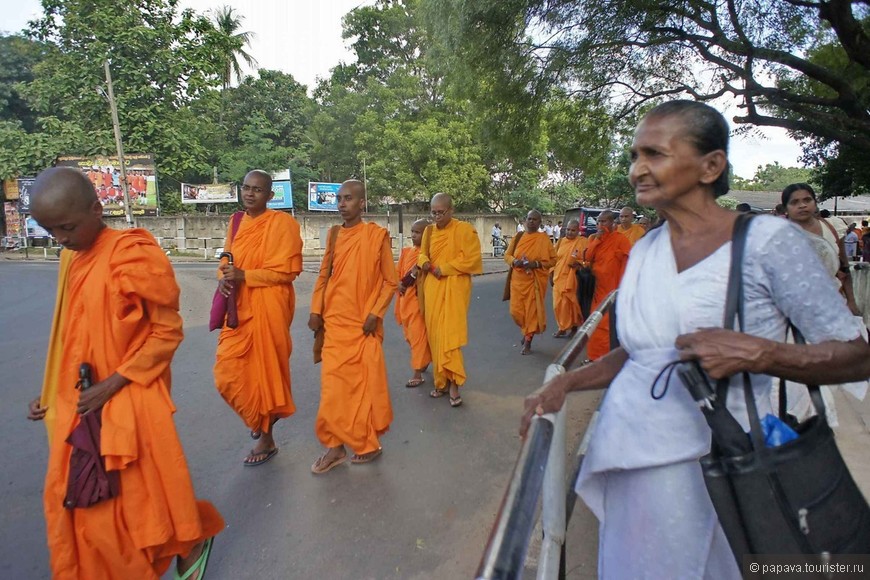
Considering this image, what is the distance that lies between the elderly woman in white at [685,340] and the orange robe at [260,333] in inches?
114

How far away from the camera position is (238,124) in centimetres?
3347

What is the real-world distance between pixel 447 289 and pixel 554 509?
4.19 m

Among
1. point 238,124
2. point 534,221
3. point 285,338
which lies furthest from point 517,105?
point 238,124

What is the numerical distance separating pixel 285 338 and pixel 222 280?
0.61 meters

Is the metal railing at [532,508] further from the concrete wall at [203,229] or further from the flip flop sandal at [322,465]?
the concrete wall at [203,229]

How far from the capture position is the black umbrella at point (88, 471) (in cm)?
229

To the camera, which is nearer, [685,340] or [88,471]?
[685,340]

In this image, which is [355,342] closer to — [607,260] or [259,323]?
[259,323]

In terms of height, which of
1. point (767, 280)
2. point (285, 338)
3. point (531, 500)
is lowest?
point (285, 338)

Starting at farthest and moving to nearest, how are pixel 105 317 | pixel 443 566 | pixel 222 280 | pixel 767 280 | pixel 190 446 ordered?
pixel 190 446, pixel 222 280, pixel 443 566, pixel 105 317, pixel 767 280

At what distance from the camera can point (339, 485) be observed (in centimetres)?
391

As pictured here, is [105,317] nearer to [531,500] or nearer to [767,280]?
[531,500]

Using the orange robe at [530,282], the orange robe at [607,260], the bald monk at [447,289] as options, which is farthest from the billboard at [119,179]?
the orange robe at [607,260]

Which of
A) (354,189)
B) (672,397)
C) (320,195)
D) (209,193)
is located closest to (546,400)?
(672,397)
